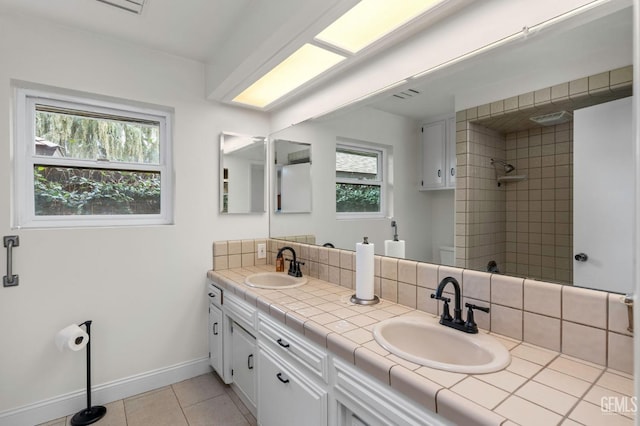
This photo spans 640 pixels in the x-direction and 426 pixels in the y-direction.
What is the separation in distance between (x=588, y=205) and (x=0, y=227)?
9.46 feet

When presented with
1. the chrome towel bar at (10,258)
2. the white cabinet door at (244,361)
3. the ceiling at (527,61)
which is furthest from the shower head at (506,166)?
the chrome towel bar at (10,258)

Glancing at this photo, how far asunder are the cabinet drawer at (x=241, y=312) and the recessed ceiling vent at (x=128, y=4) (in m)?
1.82

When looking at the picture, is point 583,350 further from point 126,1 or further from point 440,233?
point 126,1

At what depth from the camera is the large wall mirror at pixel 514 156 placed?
104cm

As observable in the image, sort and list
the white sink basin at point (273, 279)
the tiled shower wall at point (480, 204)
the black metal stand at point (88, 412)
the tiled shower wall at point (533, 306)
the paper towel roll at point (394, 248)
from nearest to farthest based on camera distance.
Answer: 1. the tiled shower wall at point (533, 306)
2. the tiled shower wall at point (480, 204)
3. the paper towel roll at point (394, 248)
4. the black metal stand at point (88, 412)
5. the white sink basin at point (273, 279)

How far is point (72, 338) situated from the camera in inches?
71.2

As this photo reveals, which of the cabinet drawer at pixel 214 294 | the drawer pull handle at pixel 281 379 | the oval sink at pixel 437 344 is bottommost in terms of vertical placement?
the drawer pull handle at pixel 281 379

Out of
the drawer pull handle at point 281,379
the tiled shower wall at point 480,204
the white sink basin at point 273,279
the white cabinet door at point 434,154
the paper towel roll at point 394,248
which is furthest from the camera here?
the white sink basin at point 273,279

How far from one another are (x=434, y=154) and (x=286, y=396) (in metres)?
1.42

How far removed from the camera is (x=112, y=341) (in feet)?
6.94

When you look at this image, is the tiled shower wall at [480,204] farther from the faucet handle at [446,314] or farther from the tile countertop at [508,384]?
the tile countertop at [508,384]

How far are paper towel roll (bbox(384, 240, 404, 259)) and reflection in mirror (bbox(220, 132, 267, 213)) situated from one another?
1381 millimetres

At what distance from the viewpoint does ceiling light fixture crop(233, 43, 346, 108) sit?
69.9 inches

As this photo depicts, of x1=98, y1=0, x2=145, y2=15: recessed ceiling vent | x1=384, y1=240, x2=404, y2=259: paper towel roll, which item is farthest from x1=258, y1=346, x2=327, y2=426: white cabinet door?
x1=98, y1=0, x2=145, y2=15: recessed ceiling vent
